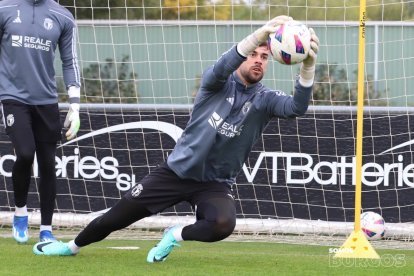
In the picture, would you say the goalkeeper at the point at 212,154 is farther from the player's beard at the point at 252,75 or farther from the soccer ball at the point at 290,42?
the soccer ball at the point at 290,42

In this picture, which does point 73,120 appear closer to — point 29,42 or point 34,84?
point 34,84

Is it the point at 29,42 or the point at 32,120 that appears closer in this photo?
the point at 29,42

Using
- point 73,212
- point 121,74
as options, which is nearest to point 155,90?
point 121,74

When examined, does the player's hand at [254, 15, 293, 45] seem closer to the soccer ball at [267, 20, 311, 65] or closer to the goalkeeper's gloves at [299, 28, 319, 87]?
the soccer ball at [267, 20, 311, 65]

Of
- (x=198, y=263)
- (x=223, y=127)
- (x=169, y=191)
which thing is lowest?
(x=198, y=263)

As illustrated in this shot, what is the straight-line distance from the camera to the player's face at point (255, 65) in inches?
275

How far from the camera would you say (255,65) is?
7.06 meters

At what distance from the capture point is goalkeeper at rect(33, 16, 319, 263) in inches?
276

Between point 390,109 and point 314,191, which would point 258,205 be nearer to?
point 314,191

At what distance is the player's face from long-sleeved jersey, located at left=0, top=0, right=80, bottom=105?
1.96m

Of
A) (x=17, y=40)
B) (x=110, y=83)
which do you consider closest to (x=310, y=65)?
(x=17, y=40)

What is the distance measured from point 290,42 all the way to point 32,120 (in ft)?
8.66

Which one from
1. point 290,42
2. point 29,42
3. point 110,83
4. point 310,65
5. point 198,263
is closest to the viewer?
point 290,42

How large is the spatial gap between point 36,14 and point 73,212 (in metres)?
3.22
